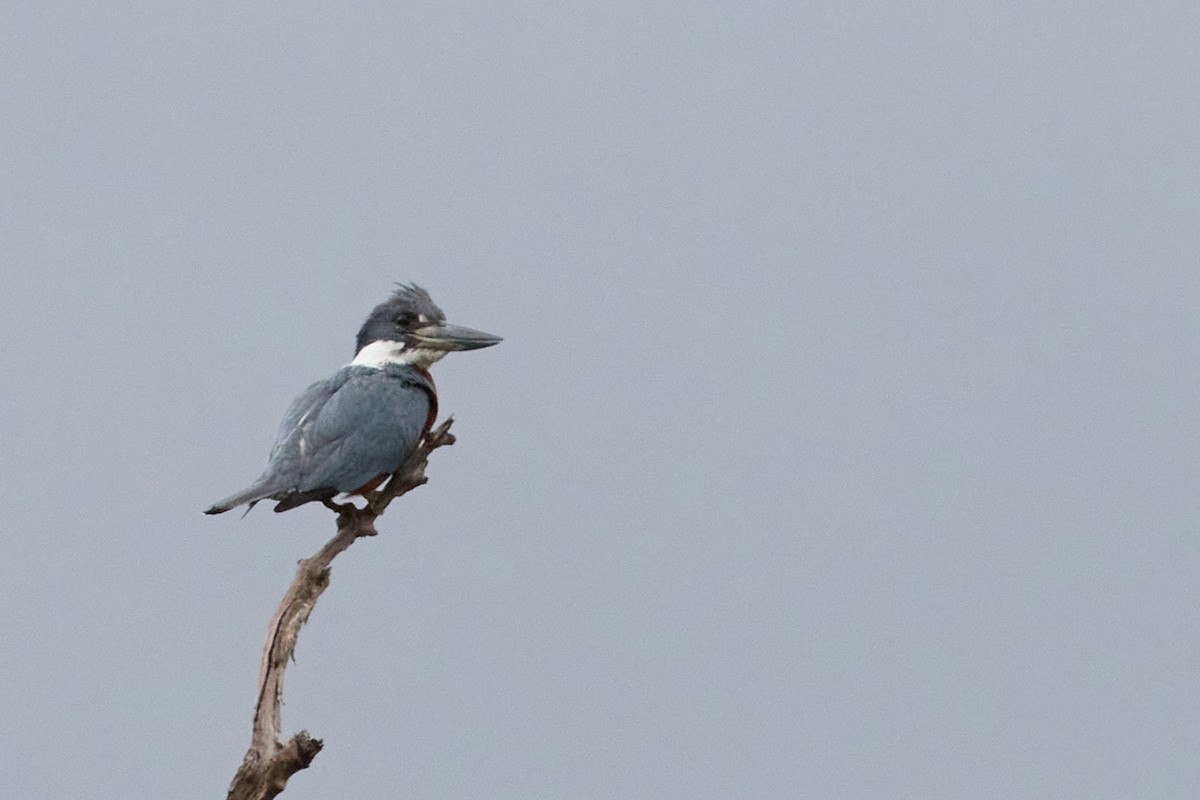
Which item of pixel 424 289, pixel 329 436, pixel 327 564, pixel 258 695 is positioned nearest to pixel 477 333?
pixel 424 289

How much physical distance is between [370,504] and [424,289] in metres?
1.51

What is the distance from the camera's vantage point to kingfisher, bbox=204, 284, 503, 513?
9367mm

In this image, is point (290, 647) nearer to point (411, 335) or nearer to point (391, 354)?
point (391, 354)

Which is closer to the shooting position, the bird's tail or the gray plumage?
the bird's tail

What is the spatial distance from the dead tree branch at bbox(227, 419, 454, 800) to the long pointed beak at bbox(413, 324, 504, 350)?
723 mm

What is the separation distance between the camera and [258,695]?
8.32 metres

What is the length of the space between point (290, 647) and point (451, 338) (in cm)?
243

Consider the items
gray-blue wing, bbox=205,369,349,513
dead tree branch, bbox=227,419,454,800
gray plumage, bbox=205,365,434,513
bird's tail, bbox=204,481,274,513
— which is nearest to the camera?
dead tree branch, bbox=227,419,454,800

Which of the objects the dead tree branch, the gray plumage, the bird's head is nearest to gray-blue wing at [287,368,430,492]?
the gray plumage

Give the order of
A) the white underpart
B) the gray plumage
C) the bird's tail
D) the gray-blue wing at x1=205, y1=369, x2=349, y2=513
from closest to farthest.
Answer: the bird's tail → the gray-blue wing at x1=205, y1=369, x2=349, y2=513 → the gray plumage → the white underpart

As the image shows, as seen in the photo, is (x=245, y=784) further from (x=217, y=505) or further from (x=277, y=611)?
(x=217, y=505)

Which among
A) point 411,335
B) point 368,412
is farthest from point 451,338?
point 368,412

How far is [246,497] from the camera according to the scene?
9.05 metres

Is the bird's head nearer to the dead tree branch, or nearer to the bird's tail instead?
the dead tree branch
